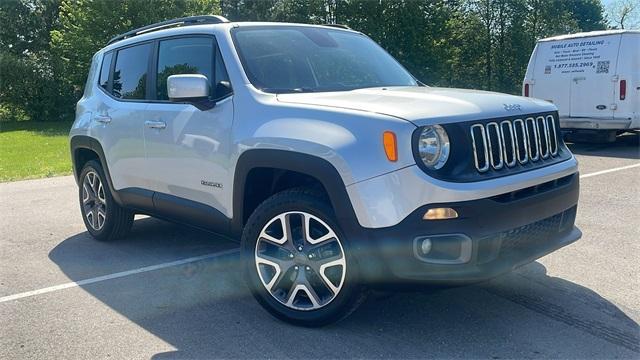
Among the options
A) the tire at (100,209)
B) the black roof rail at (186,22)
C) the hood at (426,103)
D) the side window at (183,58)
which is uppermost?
the black roof rail at (186,22)

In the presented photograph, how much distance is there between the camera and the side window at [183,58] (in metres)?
4.50

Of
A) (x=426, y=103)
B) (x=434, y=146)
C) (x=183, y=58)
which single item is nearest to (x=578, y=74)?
(x=183, y=58)

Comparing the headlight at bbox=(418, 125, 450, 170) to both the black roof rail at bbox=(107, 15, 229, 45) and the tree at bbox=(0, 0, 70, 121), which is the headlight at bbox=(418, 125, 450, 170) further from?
the tree at bbox=(0, 0, 70, 121)

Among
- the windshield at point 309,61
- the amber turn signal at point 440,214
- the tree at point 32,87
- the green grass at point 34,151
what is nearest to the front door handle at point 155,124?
the windshield at point 309,61

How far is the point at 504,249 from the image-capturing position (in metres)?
3.34

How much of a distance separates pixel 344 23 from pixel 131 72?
967 inches

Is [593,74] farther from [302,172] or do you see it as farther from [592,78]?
[302,172]

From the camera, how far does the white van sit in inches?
450

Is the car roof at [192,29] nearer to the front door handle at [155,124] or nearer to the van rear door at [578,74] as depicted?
the front door handle at [155,124]

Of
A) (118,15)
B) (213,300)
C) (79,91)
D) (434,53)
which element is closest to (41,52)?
(79,91)

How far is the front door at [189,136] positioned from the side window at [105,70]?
1027 mm

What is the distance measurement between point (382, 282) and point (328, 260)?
37 cm

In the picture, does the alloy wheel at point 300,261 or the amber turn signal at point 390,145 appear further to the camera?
the alloy wheel at point 300,261

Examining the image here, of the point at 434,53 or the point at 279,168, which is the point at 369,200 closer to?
the point at 279,168
